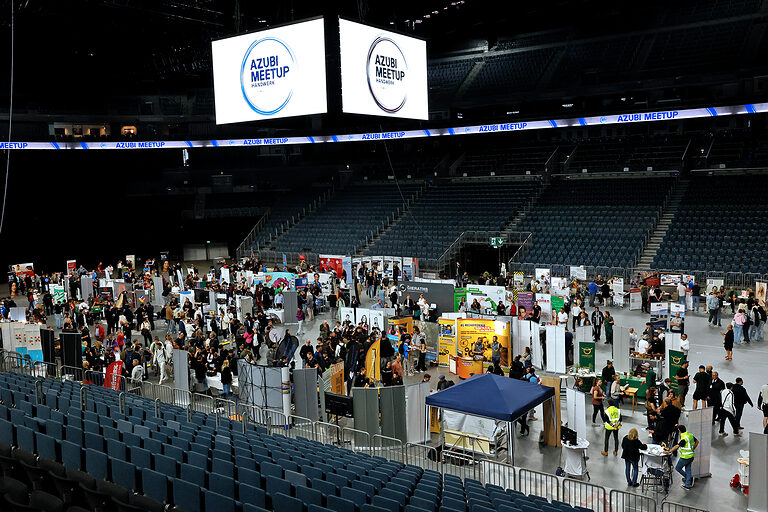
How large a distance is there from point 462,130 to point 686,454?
3174 centimetres

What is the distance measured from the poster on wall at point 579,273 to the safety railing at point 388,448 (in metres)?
17.7

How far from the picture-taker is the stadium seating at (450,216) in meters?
38.1

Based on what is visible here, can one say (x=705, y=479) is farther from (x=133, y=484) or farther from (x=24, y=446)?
(x=24, y=446)

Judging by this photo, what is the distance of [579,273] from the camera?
2964cm

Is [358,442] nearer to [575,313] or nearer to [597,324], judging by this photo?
[597,324]

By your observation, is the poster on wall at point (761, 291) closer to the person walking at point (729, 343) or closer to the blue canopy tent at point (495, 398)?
the person walking at point (729, 343)

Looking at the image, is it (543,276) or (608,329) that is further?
(543,276)

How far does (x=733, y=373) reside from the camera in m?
18.0

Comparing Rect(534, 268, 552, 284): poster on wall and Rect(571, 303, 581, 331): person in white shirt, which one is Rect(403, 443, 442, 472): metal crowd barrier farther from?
Rect(534, 268, 552, 284): poster on wall

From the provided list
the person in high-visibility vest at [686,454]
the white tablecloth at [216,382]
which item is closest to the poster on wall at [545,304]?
the white tablecloth at [216,382]

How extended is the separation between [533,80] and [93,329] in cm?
3111

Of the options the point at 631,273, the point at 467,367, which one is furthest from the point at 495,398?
the point at 631,273

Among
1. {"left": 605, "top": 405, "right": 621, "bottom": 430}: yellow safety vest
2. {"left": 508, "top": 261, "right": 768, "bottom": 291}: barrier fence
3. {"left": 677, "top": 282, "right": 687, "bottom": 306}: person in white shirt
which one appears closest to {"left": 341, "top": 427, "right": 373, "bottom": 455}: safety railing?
{"left": 605, "top": 405, "right": 621, "bottom": 430}: yellow safety vest

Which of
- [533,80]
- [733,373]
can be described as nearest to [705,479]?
[733,373]
